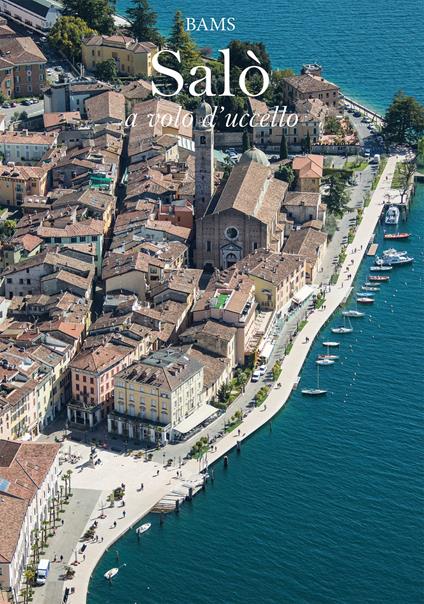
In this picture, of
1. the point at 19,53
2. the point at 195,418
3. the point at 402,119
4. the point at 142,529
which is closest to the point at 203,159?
the point at 195,418

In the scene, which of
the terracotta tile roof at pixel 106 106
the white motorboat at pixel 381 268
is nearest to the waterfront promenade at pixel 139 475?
the white motorboat at pixel 381 268

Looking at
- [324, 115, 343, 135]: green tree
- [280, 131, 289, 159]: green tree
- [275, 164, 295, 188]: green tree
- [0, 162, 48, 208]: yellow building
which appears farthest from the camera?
[324, 115, 343, 135]: green tree

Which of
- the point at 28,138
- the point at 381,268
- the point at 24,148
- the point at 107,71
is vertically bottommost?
the point at 381,268

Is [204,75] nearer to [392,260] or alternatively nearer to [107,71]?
[107,71]

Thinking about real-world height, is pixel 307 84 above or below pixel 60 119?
above

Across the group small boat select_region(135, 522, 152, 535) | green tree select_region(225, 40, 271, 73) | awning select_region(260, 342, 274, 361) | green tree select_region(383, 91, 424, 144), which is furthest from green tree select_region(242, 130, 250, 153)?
small boat select_region(135, 522, 152, 535)

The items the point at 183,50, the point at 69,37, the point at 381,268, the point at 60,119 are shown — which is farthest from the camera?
the point at 183,50

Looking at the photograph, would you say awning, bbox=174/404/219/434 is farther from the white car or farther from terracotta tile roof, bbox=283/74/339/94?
terracotta tile roof, bbox=283/74/339/94
